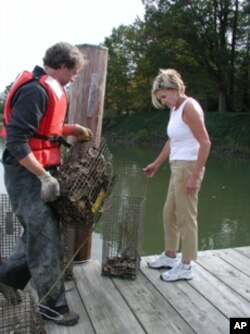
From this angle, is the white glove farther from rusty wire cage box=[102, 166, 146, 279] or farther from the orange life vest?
rusty wire cage box=[102, 166, 146, 279]

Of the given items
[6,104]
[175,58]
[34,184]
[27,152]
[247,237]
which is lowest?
[247,237]

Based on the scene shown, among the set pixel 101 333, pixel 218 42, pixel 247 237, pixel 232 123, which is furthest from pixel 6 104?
pixel 218 42

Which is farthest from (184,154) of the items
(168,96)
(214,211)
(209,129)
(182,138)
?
(209,129)

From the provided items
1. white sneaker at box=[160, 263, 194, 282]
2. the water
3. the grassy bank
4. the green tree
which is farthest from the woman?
the green tree

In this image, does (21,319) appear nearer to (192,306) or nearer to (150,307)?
(150,307)

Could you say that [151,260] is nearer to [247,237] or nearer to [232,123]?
[247,237]

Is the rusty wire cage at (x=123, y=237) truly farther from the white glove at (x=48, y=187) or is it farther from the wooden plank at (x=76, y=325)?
the white glove at (x=48, y=187)

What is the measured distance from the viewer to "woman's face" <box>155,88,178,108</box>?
10.2 ft

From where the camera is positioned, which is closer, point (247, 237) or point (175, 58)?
point (247, 237)

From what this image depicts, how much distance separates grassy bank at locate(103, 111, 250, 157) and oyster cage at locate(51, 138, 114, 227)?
1750cm

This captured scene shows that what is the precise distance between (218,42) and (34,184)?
81.6 ft

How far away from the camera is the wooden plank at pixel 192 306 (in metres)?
2.64

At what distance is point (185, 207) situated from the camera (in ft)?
10.4

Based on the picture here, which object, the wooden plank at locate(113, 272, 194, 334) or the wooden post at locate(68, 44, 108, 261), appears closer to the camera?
the wooden plank at locate(113, 272, 194, 334)
